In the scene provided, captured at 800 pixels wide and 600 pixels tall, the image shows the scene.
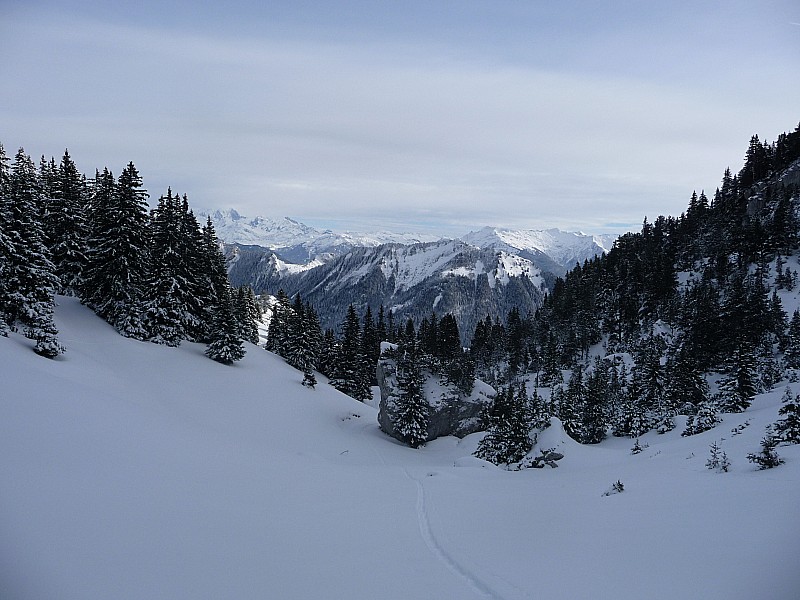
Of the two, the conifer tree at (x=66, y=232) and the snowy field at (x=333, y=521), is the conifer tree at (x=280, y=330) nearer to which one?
the conifer tree at (x=66, y=232)

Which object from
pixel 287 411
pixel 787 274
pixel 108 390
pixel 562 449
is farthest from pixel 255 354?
pixel 787 274

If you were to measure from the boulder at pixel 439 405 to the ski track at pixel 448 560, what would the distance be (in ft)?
80.0

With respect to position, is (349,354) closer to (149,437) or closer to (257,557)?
(149,437)

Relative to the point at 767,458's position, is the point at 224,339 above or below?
below

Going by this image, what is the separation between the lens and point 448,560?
9031mm

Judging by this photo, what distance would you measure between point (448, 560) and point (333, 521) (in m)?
3.45

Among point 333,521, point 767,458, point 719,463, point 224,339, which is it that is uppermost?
point 767,458

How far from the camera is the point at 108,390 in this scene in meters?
19.5

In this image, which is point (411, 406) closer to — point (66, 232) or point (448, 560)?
point (448, 560)

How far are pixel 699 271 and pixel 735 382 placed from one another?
1918 inches

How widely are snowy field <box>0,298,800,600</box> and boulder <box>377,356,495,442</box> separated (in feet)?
63.7

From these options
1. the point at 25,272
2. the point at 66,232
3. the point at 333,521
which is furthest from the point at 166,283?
the point at 333,521

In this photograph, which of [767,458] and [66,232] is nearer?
[767,458]

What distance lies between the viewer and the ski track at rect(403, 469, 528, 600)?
A: 7634 millimetres
